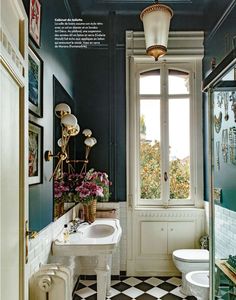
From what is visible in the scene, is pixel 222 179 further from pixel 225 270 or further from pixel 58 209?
pixel 58 209

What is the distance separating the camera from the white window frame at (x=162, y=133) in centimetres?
374

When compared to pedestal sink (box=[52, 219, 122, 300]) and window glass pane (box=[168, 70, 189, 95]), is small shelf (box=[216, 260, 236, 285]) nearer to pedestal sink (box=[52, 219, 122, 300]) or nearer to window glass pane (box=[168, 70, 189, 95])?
pedestal sink (box=[52, 219, 122, 300])

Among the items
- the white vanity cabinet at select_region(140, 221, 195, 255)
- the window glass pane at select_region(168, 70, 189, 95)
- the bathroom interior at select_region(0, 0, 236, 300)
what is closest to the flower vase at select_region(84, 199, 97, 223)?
the bathroom interior at select_region(0, 0, 236, 300)

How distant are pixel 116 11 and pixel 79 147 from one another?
5.60 ft

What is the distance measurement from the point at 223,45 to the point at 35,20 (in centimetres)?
192

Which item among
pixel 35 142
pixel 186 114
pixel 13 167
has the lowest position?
pixel 13 167

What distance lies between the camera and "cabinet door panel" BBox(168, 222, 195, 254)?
3654 mm

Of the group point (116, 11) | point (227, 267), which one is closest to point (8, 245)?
point (227, 267)

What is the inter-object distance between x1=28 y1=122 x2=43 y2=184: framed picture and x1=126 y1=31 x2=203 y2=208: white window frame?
5.58 ft

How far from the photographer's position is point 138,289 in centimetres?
327

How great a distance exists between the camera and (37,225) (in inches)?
80.7

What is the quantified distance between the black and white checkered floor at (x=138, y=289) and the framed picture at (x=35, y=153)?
1640 millimetres

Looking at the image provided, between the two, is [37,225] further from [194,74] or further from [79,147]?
[194,74]

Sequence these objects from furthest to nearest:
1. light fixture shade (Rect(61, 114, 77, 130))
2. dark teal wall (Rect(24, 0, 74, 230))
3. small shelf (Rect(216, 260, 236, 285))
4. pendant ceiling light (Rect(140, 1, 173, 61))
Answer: pendant ceiling light (Rect(140, 1, 173, 61)), light fixture shade (Rect(61, 114, 77, 130)), small shelf (Rect(216, 260, 236, 285)), dark teal wall (Rect(24, 0, 74, 230))
